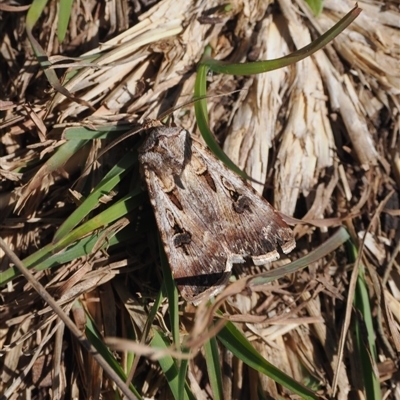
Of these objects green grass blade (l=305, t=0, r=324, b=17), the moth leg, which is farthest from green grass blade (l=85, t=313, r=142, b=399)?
green grass blade (l=305, t=0, r=324, b=17)

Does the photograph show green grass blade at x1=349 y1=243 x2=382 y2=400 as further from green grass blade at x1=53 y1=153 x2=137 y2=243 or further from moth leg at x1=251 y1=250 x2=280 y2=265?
green grass blade at x1=53 y1=153 x2=137 y2=243

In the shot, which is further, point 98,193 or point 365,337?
point 365,337

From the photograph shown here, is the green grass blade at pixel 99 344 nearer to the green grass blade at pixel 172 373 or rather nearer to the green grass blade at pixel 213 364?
the green grass blade at pixel 172 373

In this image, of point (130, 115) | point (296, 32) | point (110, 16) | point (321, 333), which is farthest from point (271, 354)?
point (110, 16)

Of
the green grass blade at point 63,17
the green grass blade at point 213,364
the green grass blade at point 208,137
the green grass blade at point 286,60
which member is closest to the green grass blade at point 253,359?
the green grass blade at point 213,364

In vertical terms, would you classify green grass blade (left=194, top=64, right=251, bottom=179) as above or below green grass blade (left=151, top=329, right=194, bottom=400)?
above

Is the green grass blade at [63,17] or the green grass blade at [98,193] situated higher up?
the green grass blade at [63,17]

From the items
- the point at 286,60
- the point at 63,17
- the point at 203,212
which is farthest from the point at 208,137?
the point at 63,17

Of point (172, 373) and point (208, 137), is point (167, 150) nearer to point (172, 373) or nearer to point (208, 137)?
point (208, 137)
